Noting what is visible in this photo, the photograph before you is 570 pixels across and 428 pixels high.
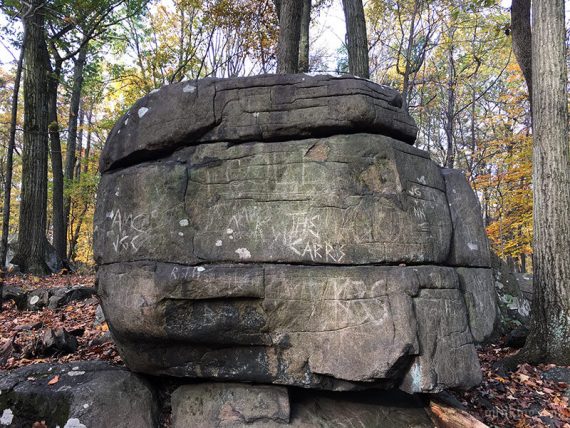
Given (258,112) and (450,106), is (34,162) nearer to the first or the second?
(258,112)

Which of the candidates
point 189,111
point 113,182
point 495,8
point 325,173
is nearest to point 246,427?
point 325,173

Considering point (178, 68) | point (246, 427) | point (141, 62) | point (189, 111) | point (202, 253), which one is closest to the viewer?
point (246, 427)

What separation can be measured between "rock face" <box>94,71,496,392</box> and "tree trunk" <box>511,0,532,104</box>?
519 centimetres

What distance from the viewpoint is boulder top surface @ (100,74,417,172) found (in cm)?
428

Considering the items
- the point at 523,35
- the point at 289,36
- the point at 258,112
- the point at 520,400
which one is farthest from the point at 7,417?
the point at 523,35

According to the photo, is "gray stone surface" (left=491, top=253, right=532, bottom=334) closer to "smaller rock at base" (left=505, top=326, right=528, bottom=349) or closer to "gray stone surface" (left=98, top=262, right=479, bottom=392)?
"smaller rock at base" (left=505, top=326, right=528, bottom=349)

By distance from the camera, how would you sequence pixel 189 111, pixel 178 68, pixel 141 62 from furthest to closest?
pixel 141 62
pixel 178 68
pixel 189 111

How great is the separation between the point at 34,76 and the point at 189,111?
28.4 feet

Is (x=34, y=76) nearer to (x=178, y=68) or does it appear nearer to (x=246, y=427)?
(x=178, y=68)

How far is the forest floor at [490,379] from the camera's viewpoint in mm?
4801

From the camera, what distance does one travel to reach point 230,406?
158 inches

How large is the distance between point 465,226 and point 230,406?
11.2 feet

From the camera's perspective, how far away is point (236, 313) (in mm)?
3973

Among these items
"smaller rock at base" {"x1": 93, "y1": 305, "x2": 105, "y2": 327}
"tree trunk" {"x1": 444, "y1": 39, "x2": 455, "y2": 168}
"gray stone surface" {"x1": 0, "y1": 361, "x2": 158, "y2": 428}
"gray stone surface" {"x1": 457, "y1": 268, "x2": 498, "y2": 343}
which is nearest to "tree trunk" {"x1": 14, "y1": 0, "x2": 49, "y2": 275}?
"smaller rock at base" {"x1": 93, "y1": 305, "x2": 105, "y2": 327}
